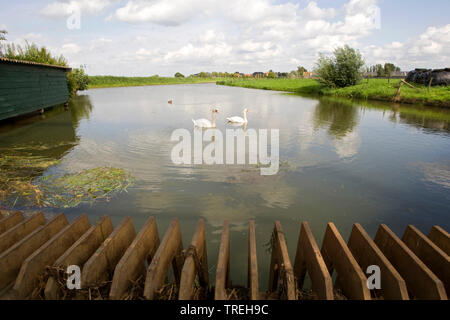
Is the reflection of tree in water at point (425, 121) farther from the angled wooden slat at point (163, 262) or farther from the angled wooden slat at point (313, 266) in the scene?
the angled wooden slat at point (163, 262)

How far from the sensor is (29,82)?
15250 millimetres

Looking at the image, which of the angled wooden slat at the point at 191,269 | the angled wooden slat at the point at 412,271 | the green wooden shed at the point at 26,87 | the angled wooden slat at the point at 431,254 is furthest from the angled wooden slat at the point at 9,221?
the green wooden shed at the point at 26,87

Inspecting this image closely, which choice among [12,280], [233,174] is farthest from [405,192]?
[12,280]

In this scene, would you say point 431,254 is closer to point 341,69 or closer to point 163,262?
point 163,262

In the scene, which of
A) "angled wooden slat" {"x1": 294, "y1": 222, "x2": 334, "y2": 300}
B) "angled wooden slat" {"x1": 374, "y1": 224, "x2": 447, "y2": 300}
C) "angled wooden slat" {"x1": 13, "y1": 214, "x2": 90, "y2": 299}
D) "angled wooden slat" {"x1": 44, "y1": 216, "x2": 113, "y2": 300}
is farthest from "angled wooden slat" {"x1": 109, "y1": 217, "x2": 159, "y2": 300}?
"angled wooden slat" {"x1": 374, "y1": 224, "x2": 447, "y2": 300}

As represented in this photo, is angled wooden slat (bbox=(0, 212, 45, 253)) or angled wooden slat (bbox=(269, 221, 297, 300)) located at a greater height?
angled wooden slat (bbox=(0, 212, 45, 253))

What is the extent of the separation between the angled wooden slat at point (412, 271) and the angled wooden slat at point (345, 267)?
0.50m

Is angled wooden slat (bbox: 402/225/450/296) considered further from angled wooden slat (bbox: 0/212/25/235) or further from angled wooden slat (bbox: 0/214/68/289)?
angled wooden slat (bbox: 0/212/25/235)

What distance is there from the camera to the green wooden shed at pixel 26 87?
12830 millimetres

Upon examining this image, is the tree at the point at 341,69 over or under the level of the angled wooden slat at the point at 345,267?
over

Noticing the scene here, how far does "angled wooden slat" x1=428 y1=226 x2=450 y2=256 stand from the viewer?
8.47ft

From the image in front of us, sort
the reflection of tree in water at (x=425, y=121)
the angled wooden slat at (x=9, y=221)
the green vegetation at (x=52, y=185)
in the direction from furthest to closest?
the reflection of tree in water at (x=425, y=121) < the green vegetation at (x=52, y=185) < the angled wooden slat at (x=9, y=221)

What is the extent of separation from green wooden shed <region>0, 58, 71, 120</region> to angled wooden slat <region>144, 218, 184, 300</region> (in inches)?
574

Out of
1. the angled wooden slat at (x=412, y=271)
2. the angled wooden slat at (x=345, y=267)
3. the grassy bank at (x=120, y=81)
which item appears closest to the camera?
the angled wooden slat at (x=412, y=271)
